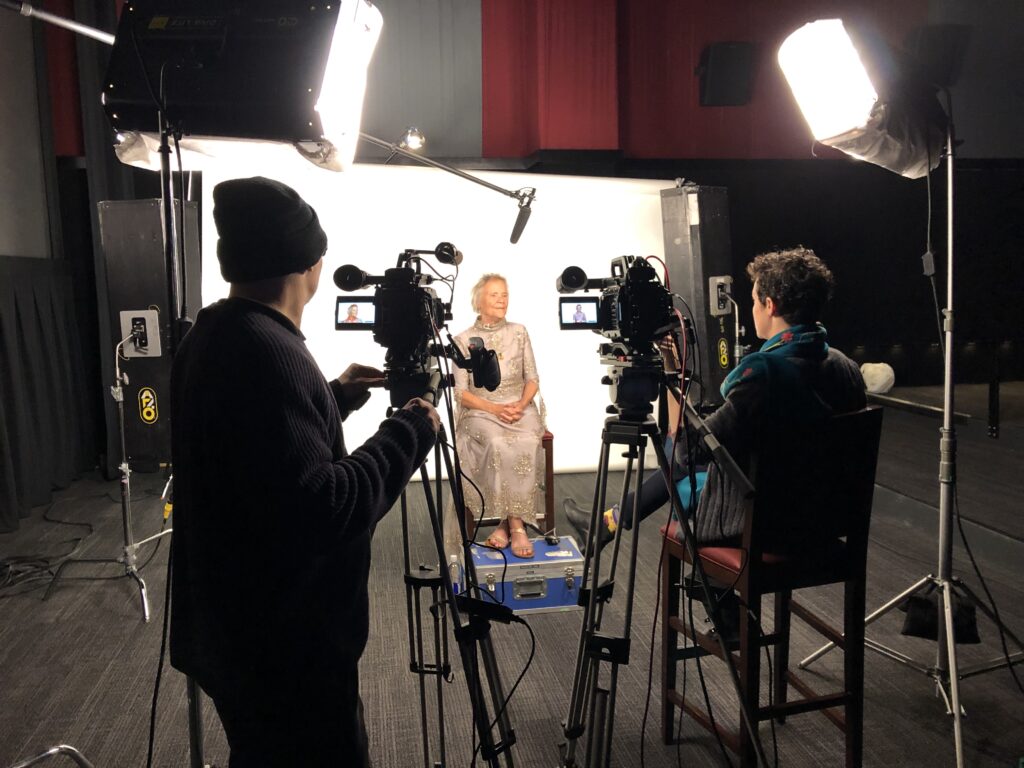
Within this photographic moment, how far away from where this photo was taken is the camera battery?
2852mm

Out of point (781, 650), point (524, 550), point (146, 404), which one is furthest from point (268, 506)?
point (146, 404)

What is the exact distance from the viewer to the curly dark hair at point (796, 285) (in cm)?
193

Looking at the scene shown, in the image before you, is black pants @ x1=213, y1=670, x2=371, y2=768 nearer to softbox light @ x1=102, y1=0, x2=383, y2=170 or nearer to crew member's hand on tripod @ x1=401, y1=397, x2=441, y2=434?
crew member's hand on tripod @ x1=401, y1=397, x2=441, y2=434

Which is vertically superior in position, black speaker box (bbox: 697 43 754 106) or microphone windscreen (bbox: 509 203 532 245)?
black speaker box (bbox: 697 43 754 106)

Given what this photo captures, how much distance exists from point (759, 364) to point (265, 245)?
3.98 feet

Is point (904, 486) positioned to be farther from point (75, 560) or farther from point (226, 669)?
point (75, 560)

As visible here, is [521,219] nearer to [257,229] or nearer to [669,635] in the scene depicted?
[669,635]

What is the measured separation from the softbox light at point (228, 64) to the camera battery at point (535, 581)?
192 cm

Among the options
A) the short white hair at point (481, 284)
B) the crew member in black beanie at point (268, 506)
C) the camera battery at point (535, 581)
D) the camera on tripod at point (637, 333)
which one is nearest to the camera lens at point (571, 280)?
the camera on tripod at point (637, 333)

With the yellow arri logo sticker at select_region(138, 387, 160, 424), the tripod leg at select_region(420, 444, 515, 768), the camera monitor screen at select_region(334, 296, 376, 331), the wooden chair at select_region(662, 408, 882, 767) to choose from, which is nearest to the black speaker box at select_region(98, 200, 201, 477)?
the yellow arri logo sticker at select_region(138, 387, 160, 424)

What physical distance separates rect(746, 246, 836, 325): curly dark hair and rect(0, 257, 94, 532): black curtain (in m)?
3.77

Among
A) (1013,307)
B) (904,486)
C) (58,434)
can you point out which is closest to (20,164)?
(58,434)

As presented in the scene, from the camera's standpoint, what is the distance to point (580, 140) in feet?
17.5

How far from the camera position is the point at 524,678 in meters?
2.38
